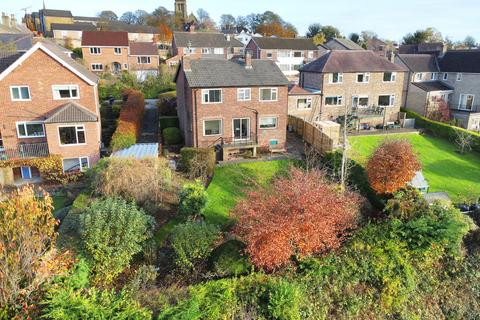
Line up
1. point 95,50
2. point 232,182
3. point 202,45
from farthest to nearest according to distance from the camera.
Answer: point 202,45
point 95,50
point 232,182

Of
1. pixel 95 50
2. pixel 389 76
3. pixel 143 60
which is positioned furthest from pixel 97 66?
pixel 389 76

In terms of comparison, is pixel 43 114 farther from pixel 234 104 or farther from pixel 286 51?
pixel 286 51

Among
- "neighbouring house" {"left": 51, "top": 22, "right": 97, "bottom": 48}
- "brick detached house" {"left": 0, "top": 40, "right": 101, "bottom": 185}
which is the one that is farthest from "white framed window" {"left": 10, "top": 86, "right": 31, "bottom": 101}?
"neighbouring house" {"left": 51, "top": 22, "right": 97, "bottom": 48}

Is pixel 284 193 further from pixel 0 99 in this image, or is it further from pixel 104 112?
pixel 104 112

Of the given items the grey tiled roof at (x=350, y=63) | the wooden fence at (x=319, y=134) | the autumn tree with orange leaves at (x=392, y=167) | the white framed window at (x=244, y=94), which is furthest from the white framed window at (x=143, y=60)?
the autumn tree with orange leaves at (x=392, y=167)

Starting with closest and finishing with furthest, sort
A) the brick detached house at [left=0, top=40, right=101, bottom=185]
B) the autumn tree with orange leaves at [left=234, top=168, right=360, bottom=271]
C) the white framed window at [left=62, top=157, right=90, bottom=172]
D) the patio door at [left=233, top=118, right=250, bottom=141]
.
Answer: the autumn tree with orange leaves at [left=234, top=168, right=360, bottom=271] < the brick detached house at [left=0, top=40, right=101, bottom=185] < the white framed window at [left=62, top=157, right=90, bottom=172] < the patio door at [left=233, top=118, right=250, bottom=141]

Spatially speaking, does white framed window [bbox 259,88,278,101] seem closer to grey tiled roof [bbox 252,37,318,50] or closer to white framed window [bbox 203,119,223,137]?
white framed window [bbox 203,119,223,137]

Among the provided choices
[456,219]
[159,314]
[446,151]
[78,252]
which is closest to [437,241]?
[456,219]
